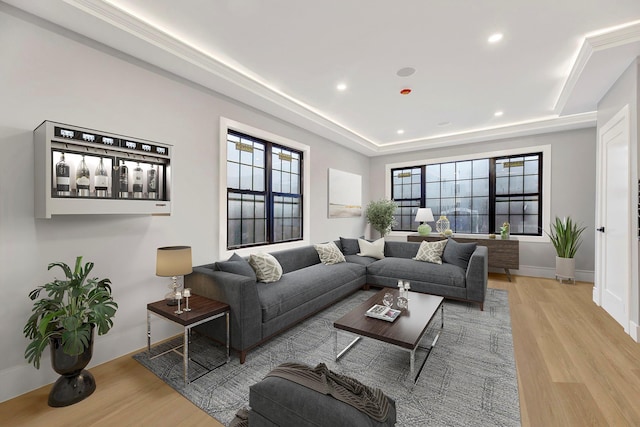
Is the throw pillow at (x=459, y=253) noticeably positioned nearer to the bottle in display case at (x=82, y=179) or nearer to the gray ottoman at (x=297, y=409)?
the gray ottoman at (x=297, y=409)

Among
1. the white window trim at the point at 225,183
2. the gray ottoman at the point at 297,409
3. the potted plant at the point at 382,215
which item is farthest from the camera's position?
the potted plant at the point at 382,215

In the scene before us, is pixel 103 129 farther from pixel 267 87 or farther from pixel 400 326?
pixel 400 326

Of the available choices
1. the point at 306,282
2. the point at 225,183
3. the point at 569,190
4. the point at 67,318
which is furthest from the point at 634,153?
the point at 67,318

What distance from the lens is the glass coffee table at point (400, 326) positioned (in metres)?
2.10

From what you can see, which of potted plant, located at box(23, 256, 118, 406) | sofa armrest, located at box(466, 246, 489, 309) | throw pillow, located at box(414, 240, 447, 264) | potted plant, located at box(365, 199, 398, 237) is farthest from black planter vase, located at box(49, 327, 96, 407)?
potted plant, located at box(365, 199, 398, 237)

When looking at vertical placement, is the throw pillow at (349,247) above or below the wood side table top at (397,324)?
above

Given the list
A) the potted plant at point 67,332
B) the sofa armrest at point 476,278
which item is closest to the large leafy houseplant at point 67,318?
the potted plant at point 67,332

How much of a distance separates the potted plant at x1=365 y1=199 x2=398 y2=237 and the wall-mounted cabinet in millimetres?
4694

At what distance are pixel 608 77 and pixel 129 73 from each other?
5.08 m

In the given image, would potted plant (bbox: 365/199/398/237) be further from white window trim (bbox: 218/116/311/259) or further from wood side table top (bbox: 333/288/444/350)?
wood side table top (bbox: 333/288/444/350)

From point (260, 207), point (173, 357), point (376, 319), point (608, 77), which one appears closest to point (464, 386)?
point (376, 319)

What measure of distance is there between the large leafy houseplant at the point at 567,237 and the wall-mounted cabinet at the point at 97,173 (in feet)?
19.9

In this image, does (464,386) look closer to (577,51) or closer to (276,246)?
(276,246)

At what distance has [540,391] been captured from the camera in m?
2.03
